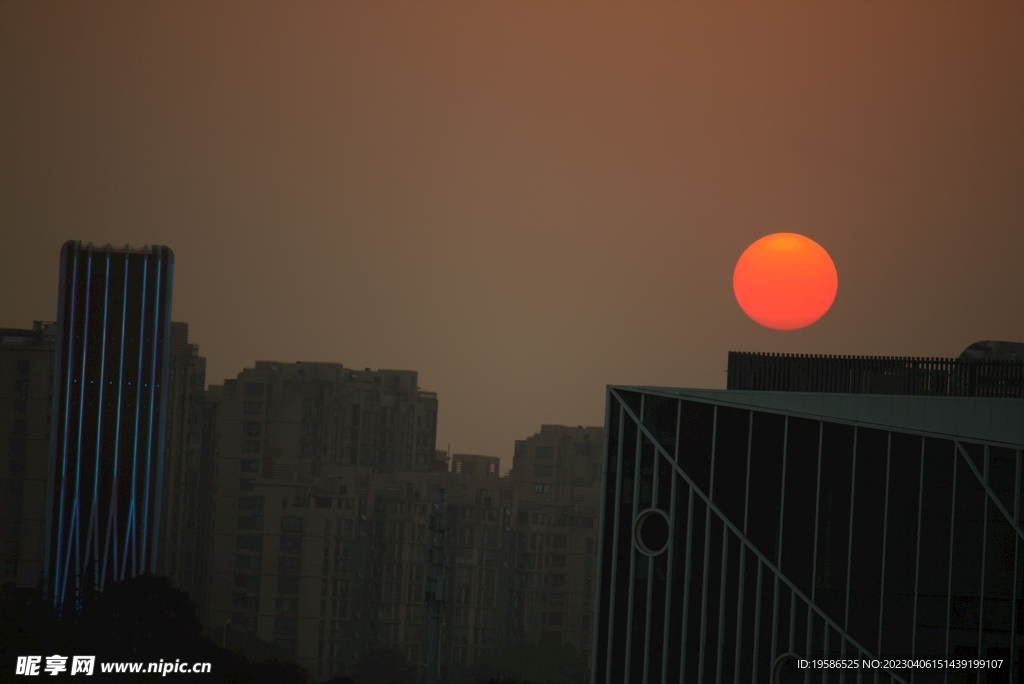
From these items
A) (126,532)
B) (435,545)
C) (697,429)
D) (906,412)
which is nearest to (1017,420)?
(906,412)

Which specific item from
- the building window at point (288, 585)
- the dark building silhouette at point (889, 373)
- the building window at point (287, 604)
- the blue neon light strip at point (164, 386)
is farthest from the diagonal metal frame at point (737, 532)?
the building window at point (288, 585)

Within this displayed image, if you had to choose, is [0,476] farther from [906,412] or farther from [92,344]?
[906,412]

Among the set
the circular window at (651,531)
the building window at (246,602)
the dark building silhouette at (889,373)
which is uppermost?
the dark building silhouette at (889,373)

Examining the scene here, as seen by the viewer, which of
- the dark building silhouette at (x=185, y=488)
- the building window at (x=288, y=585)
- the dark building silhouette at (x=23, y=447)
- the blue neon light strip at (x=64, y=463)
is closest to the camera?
the blue neon light strip at (x=64, y=463)

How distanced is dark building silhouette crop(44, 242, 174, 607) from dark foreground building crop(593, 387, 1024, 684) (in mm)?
69253

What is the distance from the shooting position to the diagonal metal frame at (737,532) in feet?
62.8

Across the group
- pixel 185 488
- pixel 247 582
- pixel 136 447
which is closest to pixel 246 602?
pixel 247 582

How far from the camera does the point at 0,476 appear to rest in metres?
94.6

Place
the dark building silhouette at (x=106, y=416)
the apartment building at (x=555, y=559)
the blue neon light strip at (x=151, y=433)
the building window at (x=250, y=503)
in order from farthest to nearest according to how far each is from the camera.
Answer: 1. the apartment building at (x=555, y=559)
2. the building window at (x=250, y=503)
3. the blue neon light strip at (x=151, y=433)
4. the dark building silhouette at (x=106, y=416)

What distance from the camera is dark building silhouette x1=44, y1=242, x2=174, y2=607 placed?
81812mm

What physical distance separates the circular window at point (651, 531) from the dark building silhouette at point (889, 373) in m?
2.91

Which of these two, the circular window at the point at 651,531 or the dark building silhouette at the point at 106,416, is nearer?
the circular window at the point at 651,531

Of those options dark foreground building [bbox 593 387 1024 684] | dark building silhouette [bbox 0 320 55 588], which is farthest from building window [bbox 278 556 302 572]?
dark foreground building [bbox 593 387 1024 684]

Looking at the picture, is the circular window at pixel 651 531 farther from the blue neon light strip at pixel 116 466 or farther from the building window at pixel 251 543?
the building window at pixel 251 543
